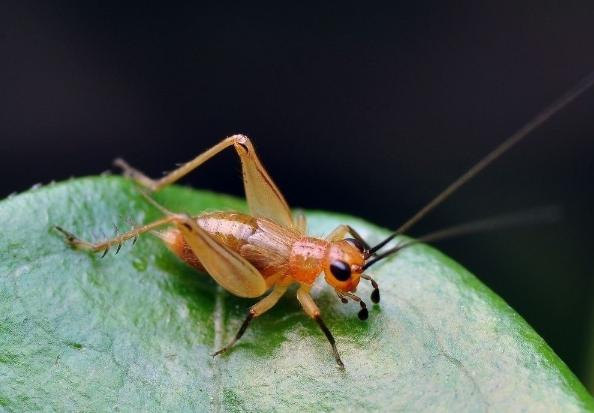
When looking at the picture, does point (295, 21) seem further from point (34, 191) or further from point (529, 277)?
point (34, 191)

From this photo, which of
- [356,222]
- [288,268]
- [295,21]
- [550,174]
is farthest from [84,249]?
[550,174]

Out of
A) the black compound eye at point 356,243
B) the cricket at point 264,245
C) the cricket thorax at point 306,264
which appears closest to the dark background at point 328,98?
the cricket at point 264,245

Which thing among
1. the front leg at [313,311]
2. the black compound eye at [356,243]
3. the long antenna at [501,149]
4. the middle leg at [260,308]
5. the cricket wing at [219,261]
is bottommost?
the middle leg at [260,308]

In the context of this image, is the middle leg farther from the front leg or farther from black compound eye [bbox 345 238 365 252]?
black compound eye [bbox 345 238 365 252]

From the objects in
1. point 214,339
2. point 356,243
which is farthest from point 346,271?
point 214,339

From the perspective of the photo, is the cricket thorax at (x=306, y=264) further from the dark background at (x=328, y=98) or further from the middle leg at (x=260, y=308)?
the dark background at (x=328, y=98)

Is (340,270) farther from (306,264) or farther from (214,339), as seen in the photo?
(214,339)

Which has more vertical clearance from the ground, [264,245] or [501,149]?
[501,149]
